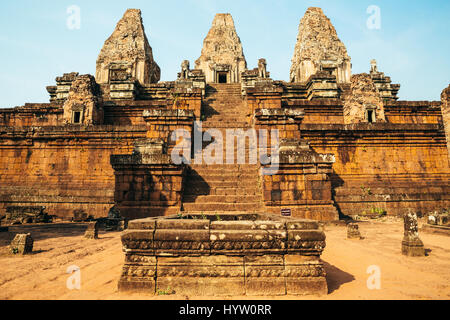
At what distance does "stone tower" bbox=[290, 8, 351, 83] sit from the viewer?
1137 inches

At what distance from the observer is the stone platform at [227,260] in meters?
2.85

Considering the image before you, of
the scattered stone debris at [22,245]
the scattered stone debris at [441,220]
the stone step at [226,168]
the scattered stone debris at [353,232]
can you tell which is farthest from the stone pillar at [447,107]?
the scattered stone debris at [22,245]

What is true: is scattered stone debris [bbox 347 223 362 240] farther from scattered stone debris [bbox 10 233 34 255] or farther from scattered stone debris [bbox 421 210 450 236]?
scattered stone debris [bbox 10 233 34 255]

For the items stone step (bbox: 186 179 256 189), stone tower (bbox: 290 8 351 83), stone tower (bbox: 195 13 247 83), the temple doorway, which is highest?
stone tower (bbox: 195 13 247 83)

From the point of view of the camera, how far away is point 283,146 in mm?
8094

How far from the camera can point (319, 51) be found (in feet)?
95.4

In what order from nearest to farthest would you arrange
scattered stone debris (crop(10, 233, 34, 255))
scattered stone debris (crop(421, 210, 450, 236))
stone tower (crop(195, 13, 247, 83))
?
scattered stone debris (crop(10, 233, 34, 255))
scattered stone debris (crop(421, 210, 450, 236))
stone tower (crop(195, 13, 247, 83))

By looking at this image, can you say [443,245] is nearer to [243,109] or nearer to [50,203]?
[243,109]

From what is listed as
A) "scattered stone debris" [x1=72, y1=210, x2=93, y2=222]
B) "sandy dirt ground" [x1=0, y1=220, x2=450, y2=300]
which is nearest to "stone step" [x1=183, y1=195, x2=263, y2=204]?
"sandy dirt ground" [x1=0, y1=220, x2=450, y2=300]

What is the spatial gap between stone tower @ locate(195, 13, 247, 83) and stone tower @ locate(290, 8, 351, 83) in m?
9.14

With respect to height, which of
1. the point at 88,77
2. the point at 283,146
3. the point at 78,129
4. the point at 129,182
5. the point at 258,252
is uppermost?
the point at 88,77

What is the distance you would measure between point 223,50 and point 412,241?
37.9m

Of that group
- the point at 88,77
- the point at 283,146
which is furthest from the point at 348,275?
the point at 88,77

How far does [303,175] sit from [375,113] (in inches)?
330
